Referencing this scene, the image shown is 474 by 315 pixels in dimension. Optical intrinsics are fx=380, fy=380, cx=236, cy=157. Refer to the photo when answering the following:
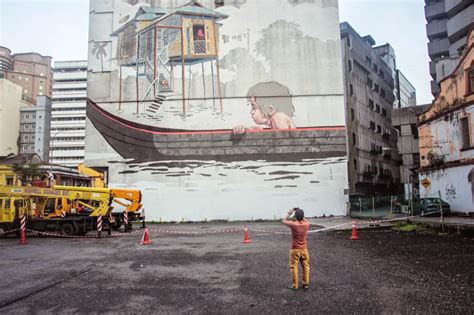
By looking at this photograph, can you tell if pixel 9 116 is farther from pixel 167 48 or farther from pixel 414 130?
pixel 414 130

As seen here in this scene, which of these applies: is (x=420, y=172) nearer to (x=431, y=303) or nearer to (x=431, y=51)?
(x=431, y=303)

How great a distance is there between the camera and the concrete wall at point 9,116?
87.6m

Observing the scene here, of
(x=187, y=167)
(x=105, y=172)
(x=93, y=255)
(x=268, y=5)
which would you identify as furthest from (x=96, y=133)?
(x=93, y=255)

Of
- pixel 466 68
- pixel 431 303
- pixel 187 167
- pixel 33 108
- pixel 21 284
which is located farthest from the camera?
pixel 33 108

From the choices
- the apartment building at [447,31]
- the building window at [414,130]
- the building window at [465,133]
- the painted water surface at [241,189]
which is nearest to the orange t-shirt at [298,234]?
the building window at [465,133]

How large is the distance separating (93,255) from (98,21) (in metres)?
29.7

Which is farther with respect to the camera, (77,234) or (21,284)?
(77,234)

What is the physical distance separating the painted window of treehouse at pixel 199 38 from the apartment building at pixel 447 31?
23386mm

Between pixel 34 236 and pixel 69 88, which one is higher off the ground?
pixel 69 88

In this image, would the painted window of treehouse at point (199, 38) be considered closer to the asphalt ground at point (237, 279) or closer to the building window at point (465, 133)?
the building window at point (465, 133)

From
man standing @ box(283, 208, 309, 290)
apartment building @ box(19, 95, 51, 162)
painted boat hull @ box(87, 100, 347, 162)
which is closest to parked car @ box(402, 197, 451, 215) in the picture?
painted boat hull @ box(87, 100, 347, 162)

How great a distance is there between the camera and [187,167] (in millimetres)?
33812

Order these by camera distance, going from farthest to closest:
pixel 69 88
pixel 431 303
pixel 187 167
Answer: pixel 69 88, pixel 187 167, pixel 431 303

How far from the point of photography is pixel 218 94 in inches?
1367
